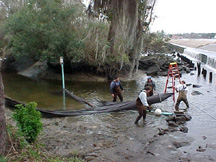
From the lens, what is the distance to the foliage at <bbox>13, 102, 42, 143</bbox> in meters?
6.04

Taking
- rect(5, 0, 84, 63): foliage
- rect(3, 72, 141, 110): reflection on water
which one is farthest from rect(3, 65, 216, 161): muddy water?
rect(5, 0, 84, 63): foliage

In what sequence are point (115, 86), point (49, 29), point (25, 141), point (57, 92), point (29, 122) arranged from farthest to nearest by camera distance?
1. point (49, 29)
2. point (57, 92)
3. point (115, 86)
4. point (29, 122)
5. point (25, 141)

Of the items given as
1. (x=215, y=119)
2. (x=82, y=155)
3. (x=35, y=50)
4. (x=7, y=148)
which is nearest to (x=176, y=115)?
(x=215, y=119)

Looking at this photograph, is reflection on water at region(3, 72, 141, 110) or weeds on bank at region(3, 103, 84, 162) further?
reflection on water at region(3, 72, 141, 110)

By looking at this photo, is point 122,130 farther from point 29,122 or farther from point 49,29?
point 49,29

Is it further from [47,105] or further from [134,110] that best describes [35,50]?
[134,110]

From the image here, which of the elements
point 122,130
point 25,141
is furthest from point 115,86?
point 25,141

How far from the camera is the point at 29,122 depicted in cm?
606

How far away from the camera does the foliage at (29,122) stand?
19.8 feet

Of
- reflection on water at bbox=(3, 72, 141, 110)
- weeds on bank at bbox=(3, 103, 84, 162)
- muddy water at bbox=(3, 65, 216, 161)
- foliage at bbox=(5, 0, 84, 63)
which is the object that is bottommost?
reflection on water at bbox=(3, 72, 141, 110)

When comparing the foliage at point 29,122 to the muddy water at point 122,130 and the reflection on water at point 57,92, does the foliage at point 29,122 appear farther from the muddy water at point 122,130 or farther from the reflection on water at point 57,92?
the reflection on water at point 57,92

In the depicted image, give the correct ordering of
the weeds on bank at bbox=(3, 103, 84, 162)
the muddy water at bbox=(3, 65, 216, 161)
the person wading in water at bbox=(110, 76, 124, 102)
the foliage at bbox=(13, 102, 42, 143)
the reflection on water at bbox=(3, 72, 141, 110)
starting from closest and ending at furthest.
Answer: the weeds on bank at bbox=(3, 103, 84, 162) < the foliage at bbox=(13, 102, 42, 143) < the muddy water at bbox=(3, 65, 216, 161) < the person wading in water at bbox=(110, 76, 124, 102) < the reflection on water at bbox=(3, 72, 141, 110)

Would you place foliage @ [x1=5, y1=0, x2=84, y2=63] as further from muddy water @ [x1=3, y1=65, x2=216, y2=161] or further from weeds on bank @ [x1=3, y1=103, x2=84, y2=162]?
weeds on bank @ [x1=3, y1=103, x2=84, y2=162]

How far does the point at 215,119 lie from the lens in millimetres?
10383
